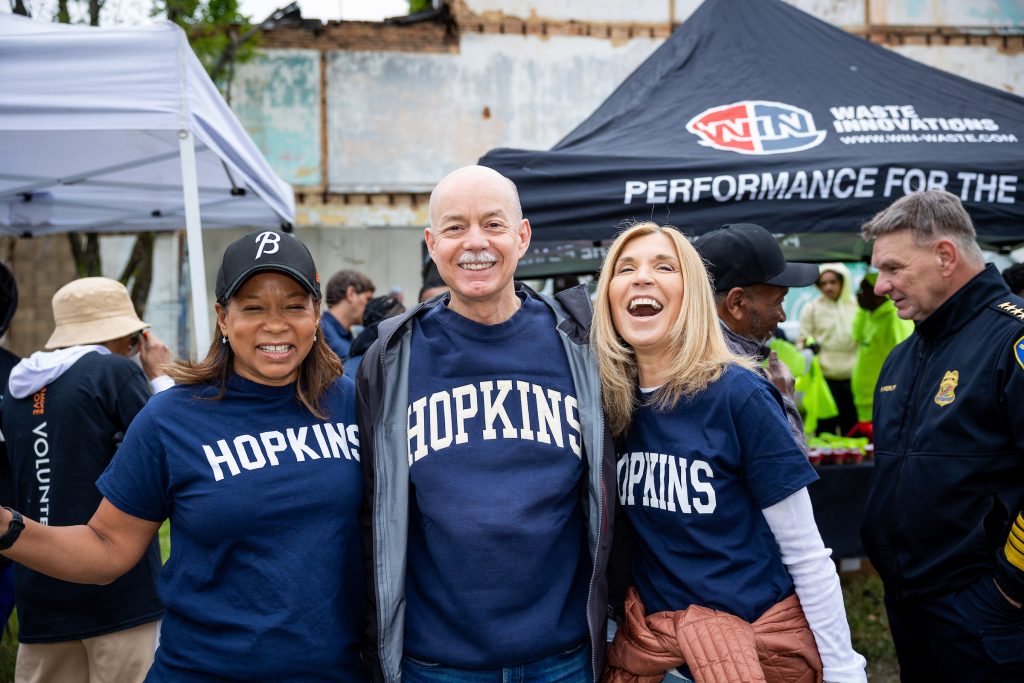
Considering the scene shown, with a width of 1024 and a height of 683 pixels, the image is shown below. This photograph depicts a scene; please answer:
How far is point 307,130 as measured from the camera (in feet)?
43.3

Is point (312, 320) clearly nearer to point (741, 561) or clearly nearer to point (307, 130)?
point (741, 561)

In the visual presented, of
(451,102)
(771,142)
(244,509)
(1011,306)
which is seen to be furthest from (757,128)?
(451,102)

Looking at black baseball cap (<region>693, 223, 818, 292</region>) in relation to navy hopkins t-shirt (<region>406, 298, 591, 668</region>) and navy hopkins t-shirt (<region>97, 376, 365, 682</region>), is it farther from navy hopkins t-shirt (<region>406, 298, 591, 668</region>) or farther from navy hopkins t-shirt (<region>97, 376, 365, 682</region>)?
navy hopkins t-shirt (<region>97, 376, 365, 682</region>)

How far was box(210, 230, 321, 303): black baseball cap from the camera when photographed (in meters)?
1.92

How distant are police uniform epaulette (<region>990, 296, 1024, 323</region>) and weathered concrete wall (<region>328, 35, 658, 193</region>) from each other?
36.6ft

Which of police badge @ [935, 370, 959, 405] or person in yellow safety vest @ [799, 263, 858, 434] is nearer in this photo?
police badge @ [935, 370, 959, 405]

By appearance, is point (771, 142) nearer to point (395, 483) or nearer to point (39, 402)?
point (395, 483)

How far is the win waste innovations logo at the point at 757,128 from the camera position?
13.5 ft

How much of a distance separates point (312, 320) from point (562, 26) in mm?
12773

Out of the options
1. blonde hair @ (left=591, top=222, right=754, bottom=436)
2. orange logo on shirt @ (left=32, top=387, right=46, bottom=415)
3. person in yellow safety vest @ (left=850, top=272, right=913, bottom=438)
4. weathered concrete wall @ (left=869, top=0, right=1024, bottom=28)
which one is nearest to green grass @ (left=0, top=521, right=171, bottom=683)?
orange logo on shirt @ (left=32, top=387, right=46, bottom=415)

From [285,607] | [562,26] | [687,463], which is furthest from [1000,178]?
[562,26]

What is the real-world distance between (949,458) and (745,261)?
0.89 metres

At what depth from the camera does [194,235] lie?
3.31 meters

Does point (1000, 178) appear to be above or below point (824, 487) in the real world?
above
